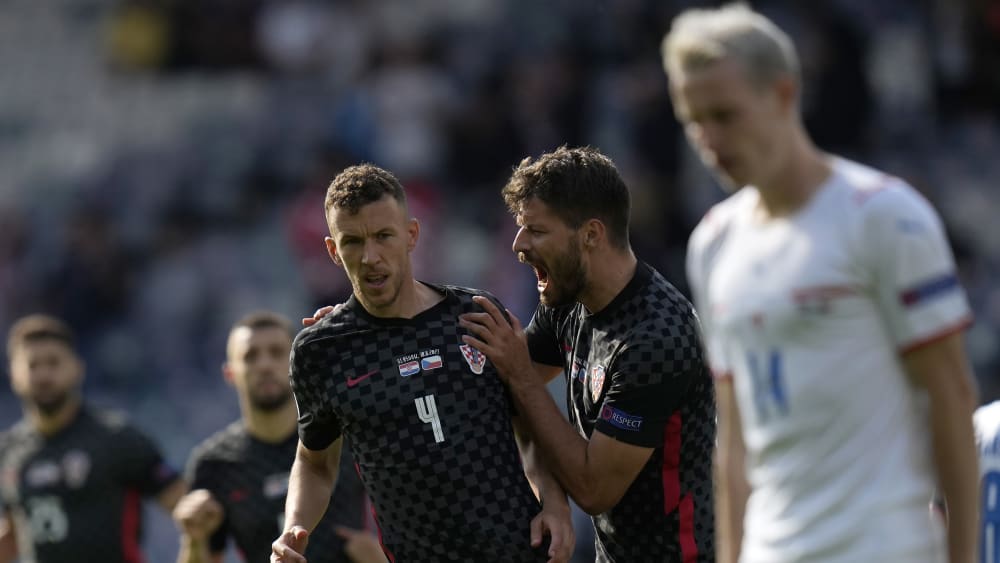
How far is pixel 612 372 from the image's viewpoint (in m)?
4.68

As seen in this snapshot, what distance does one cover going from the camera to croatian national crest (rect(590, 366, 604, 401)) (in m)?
4.73

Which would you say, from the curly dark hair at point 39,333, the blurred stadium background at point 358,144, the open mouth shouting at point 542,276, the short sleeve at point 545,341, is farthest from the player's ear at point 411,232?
the blurred stadium background at point 358,144

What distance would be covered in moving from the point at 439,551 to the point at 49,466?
4.27 metres

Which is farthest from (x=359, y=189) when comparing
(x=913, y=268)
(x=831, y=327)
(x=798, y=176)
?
(x=913, y=268)

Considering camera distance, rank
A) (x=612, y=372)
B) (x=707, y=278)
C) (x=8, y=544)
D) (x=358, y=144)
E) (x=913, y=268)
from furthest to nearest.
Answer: (x=358, y=144)
(x=8, y=544)
(x=612, y=372)
(x=707, y=278)
(x=913, y=268)

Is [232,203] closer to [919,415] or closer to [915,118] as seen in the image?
[915,118]

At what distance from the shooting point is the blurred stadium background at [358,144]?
13.8 meters

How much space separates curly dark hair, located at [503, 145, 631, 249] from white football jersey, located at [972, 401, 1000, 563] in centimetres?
126

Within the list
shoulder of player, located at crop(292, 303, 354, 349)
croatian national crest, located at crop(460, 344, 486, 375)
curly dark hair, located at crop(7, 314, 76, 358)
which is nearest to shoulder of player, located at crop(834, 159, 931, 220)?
croatian national crest, located at crop(460, 344, 486, 375)

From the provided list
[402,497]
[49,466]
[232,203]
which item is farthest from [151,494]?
[232,203]

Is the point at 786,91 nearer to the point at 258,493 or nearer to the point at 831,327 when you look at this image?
the point at 831,327

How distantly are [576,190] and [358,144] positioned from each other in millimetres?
10271

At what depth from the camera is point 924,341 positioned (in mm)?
3148

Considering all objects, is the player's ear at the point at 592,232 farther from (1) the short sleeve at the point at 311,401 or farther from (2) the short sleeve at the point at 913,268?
(2) the short sleeve at the point at 913,268
